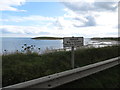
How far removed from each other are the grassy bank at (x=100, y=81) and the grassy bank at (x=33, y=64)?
1.12 m

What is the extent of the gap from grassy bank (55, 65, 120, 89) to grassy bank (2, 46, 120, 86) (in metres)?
1.12

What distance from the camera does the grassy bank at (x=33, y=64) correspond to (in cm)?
551

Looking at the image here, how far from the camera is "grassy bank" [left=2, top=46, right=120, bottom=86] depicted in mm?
5508

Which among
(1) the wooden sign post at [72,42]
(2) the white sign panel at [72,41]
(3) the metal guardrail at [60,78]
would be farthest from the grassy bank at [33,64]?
(3) the metal guardrail at [60,78]

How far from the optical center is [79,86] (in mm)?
5301

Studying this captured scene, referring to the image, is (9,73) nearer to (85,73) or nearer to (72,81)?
(72,81)

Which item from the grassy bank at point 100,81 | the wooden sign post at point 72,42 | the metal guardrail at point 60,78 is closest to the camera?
the metal guardrail at point 60,78

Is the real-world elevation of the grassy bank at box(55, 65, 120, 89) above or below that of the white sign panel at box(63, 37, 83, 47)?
below

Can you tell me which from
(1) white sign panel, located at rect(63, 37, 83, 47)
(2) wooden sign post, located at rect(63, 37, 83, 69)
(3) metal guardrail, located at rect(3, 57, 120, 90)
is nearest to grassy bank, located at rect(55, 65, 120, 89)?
(3) metal guardrail, located at rect(3, 57, 120, 90)

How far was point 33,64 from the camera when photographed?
263 inches

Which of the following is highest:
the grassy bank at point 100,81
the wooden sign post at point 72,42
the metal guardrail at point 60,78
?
the wooden sign post at point 72,42

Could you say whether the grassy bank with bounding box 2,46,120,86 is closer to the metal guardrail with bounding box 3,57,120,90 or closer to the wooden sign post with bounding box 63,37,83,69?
the wooden sign post with bounding box 63,37,83,69

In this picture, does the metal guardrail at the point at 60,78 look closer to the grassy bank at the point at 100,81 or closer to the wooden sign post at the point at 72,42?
the grassy bank at the point at 100,81

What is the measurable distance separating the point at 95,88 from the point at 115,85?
2.94 ft
